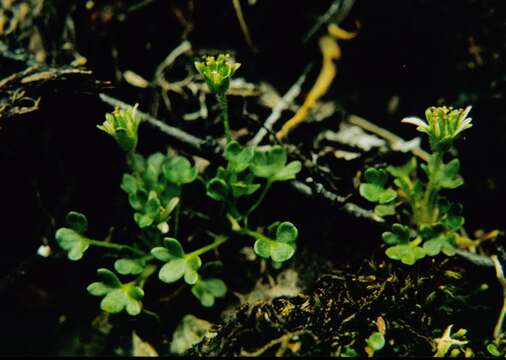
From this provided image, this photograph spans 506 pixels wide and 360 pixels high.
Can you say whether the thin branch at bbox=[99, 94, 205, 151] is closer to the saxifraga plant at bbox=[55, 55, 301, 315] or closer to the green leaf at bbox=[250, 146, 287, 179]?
the saxifraga plant at bbox=[55, 55, 301, 315]

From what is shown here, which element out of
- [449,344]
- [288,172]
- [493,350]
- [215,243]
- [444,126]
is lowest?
[493,350]

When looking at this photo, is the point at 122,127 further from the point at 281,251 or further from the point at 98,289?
the point at 281,251

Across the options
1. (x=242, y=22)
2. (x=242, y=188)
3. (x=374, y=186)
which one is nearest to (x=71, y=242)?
(x=242, y=188)

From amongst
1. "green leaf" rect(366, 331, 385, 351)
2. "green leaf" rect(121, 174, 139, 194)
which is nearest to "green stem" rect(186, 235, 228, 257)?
"green leaf" rect(121, 174, 139, 194)

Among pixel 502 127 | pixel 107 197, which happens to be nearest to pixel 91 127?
pixel 107 197

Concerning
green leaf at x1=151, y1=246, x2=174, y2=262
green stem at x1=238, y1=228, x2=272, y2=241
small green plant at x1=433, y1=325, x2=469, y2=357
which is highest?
green leaf at x1=151, y1=246, x2=174, y2=262

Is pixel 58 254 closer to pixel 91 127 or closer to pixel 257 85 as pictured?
pixel 91 127
